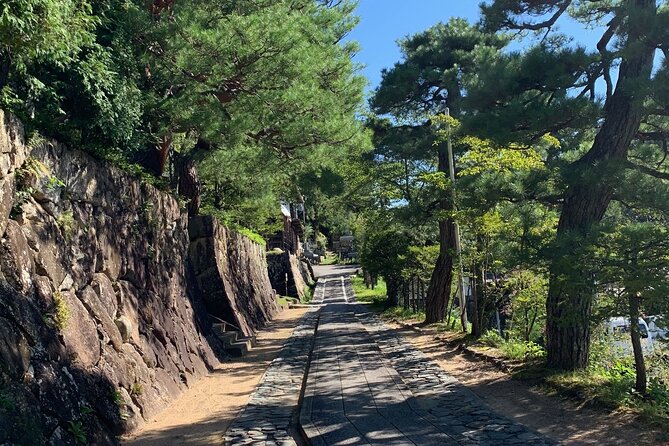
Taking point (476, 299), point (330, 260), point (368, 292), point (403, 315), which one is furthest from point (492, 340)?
point (330, 260)

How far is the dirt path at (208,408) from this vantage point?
597cm

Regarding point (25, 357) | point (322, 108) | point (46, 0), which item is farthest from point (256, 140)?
point (25, 357)

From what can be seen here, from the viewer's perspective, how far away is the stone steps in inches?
Answer: 479

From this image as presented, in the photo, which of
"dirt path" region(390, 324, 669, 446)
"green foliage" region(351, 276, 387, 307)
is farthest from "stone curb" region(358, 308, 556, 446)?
"green foliage" region(351, 276, 387, 307)

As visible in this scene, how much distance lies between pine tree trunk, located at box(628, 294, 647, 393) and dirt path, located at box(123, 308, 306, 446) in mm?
4670

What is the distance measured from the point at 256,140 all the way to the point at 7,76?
6.07 metres

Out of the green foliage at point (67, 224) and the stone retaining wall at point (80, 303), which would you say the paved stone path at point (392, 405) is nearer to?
the stone retaining wall at point (80, 303)

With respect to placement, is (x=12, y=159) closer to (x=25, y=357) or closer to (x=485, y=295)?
(x=25, y=357)

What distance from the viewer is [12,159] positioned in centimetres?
508

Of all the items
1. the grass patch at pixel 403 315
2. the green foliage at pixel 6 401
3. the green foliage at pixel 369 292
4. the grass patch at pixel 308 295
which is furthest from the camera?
the grass patch at pixel 308 295

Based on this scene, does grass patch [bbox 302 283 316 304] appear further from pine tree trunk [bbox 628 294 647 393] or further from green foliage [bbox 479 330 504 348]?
pine tree trunk [bbox 628 294 647 393]

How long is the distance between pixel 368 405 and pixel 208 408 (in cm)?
228

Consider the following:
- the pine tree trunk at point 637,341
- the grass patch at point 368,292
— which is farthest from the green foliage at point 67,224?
the grass patch at point 368,292

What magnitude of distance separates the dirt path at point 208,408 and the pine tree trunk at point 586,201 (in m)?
4.40
